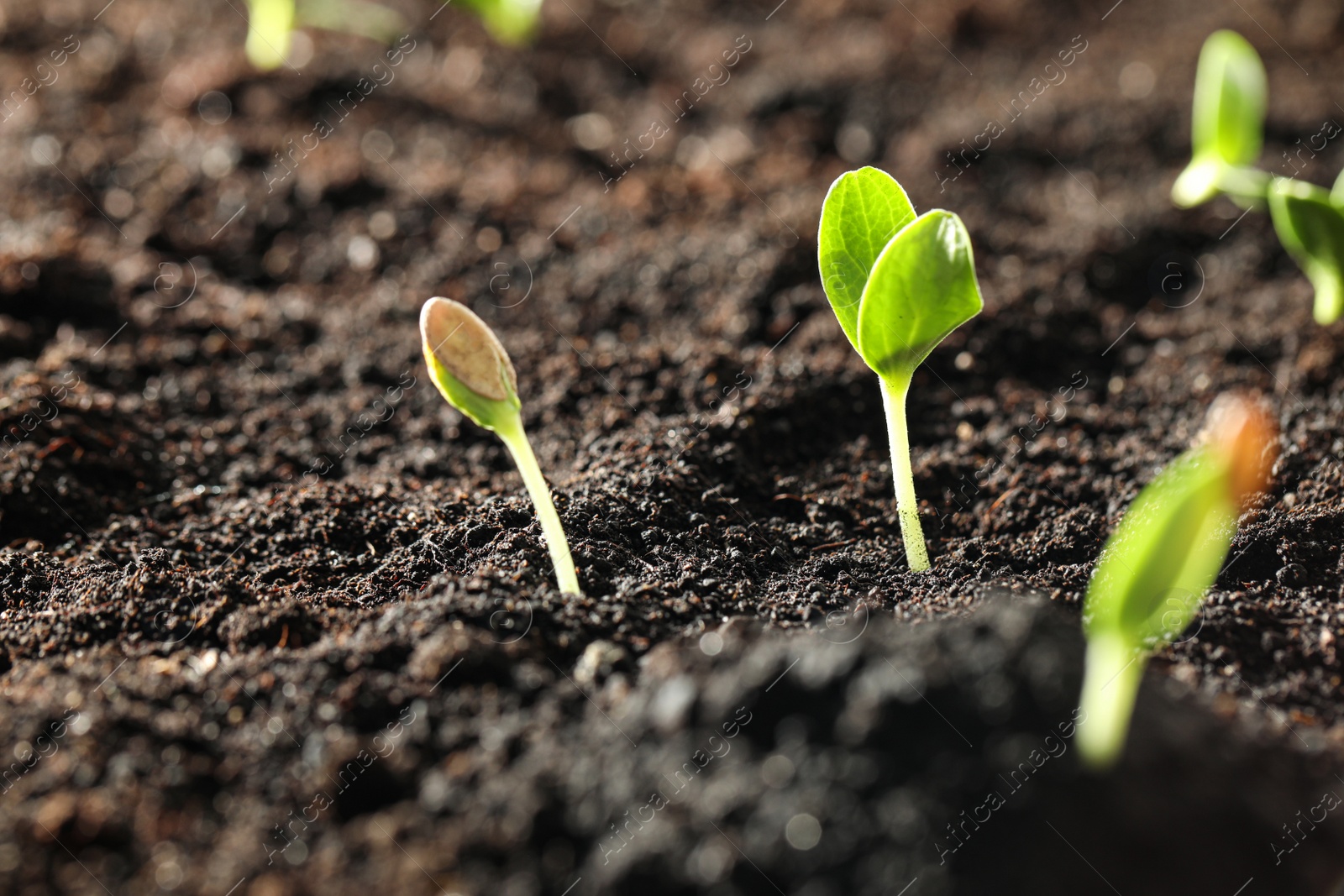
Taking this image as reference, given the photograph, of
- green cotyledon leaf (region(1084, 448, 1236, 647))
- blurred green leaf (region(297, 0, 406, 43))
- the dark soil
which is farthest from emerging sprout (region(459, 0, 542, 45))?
green cotyledon leaf (region(1084, 448, 1236, 647))

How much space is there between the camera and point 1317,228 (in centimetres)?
122

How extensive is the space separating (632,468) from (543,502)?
10.5 inches

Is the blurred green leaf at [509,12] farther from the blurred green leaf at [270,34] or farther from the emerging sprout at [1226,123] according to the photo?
the emerging sprout at [1226,123]

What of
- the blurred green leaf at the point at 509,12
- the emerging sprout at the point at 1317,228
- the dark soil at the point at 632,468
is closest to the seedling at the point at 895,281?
the dark soil at the point at 632,468

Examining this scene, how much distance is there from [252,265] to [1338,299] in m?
1.80

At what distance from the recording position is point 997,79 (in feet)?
7.72

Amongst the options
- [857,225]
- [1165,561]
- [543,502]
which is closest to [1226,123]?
[857,225]

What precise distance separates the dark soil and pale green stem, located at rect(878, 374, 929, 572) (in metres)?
0.03

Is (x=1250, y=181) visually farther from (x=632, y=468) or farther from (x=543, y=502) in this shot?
(x=543, y=502)

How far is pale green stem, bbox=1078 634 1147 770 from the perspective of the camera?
0.66 metres

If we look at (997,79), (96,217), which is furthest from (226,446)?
(997,79)

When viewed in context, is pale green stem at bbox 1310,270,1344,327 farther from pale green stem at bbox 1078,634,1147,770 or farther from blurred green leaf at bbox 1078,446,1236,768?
pale green stem at bbox 1078,634,1147,770

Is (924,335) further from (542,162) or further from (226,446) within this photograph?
(542,162)

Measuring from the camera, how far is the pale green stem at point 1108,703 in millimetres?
658
